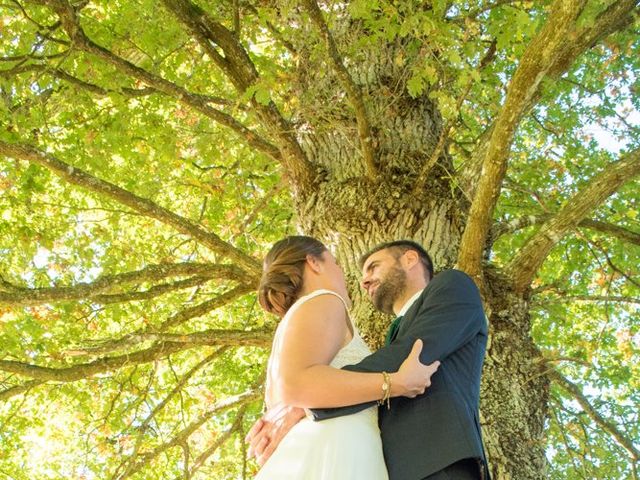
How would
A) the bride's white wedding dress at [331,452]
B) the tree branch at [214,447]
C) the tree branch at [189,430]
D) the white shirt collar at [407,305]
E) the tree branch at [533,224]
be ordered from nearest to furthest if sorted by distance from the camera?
the bride's white wedding dress at [331,452] → the white shirt collar at [407,305] → the tree branch at [533,224] → the tree branch at [189,430] → the tree branch at [214,447]

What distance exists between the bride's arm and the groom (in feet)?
0.16

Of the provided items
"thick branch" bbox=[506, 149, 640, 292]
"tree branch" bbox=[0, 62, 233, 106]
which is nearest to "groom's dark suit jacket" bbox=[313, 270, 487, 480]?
"thick branch" bbox=[506, 149, 640, 292]

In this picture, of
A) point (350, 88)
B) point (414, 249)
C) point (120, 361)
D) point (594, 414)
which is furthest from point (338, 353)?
point (120, 361)

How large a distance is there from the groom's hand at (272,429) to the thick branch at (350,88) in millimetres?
2000

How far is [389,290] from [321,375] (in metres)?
1.01

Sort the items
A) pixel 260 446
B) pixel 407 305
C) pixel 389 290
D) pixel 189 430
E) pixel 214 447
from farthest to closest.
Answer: pixel 214 447 → pixel 189 430 → pixel 389 290 → pixel 407 305 → pixel 260 446

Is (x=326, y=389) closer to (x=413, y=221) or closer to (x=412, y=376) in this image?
(x=412, y=376)

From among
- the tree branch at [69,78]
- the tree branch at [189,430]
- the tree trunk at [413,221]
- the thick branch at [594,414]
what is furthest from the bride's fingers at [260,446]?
the tree branch at [189,430]

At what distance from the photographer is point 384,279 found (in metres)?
3.16

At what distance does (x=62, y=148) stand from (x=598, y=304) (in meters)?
6.43

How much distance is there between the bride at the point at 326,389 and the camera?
83.6 inches

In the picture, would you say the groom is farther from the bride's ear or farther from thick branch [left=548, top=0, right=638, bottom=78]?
thick branch [left=548, top=0, right=638, bottom=78]

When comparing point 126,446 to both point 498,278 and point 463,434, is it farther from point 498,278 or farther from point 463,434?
point 463,434

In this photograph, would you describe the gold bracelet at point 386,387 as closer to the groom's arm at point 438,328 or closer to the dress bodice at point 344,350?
the groom's arm at point 438,328
